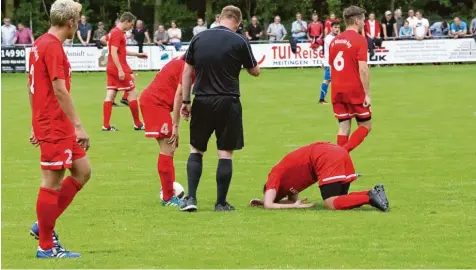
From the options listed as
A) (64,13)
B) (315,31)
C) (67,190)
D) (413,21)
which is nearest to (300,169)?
(67,190)

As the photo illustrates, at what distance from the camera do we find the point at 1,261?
8383 millimetres

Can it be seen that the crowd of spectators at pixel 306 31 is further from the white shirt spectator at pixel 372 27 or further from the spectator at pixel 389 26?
the white shirt spectator at pixel 372 27

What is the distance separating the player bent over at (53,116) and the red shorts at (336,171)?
2.98 metres

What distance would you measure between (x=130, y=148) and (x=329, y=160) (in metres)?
6.83

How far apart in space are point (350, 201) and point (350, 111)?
3.89 m

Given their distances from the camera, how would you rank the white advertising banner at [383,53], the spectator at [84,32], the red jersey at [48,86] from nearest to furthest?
the red jersey at [48,86]
the white advertising banner at [383,53]
the spectator at [84,32]

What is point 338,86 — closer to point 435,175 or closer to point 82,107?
point 435,175

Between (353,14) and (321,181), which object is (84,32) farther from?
(321,181)

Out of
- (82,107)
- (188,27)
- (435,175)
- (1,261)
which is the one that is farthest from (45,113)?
(188,27)

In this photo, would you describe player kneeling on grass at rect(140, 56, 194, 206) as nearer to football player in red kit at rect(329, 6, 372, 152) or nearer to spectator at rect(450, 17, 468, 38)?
football player in red kit at rect(329, 6, 372, 152)

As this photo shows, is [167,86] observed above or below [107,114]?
above

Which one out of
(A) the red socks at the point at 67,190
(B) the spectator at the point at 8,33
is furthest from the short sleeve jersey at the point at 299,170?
(B) the spectator at the point at 8,33

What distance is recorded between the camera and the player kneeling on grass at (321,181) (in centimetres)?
1070

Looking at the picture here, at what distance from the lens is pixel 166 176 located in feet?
37.6
